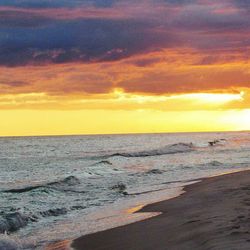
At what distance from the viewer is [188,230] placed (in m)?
11.5

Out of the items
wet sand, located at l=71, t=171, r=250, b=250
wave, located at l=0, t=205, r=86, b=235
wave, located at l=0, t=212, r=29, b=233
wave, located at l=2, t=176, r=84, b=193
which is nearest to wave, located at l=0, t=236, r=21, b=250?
wet sand, located at l=71, t=171, r=250, b=250

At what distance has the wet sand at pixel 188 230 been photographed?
990cm

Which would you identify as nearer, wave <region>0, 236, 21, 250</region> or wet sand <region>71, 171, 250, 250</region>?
wet sand <region>71, 171, 250, 250</region>

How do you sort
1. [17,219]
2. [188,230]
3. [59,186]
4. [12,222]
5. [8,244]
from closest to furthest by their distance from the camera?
1. [188,230]
2. [8,244]
3. [12,222]
4. [17,219]
5. [59,186]

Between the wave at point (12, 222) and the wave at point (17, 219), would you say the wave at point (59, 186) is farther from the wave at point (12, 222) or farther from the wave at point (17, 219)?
the wave at point (12, 222)

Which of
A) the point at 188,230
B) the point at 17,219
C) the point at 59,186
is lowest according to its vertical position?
the point at 59,186

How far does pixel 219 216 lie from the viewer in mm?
12648

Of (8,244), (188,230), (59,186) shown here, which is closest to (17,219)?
(8,244)

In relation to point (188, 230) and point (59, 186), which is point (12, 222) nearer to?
point (188, 230)

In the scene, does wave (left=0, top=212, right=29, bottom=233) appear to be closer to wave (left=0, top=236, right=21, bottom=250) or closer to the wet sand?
wave (left=0, top=236, right=21, bottom=250)

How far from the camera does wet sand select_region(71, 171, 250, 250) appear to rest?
9898 mm

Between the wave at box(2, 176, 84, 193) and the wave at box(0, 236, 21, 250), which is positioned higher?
the wave at box(0, 236, 21, 250)

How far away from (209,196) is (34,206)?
6955 mm

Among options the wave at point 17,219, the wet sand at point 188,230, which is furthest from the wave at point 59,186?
the wet sand at point 188,230
